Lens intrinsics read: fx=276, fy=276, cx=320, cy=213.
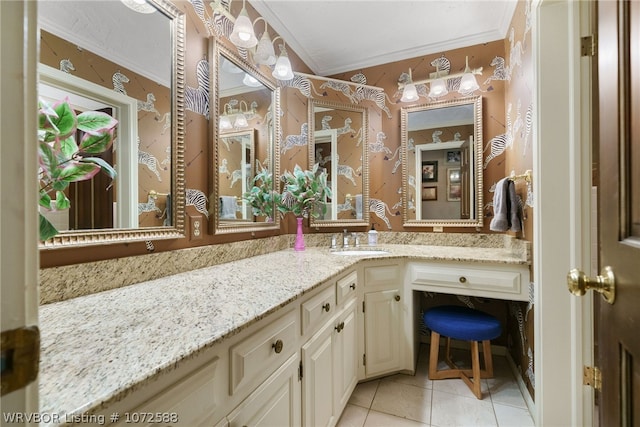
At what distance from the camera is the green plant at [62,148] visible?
719mm

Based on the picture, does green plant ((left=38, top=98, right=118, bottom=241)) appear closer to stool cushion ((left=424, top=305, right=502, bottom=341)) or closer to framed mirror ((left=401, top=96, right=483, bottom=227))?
stool cushion ((left=424, top=305, right=502, bottom=341))

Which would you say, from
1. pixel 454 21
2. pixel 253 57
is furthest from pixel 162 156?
pixel 454 21

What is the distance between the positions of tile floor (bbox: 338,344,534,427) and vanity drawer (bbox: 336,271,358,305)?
2.21 ft

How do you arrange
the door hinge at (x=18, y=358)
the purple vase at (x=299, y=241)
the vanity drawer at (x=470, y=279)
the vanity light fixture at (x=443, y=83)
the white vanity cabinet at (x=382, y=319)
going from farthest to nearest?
the vanity light fixture at (x=443, y=83)
the purple vase at (x=299, y=241)
the white vanity cabinet at (x=382, y=319)
the vanity drawer at (x=470, y=279)
the door hinge at (x=18, y=358)

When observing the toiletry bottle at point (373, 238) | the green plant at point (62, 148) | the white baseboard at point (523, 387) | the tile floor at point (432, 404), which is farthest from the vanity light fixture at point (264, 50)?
the white baseboard at point (523, 387)

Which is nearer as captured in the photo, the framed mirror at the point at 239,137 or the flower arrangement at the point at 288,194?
the framed mirror at the point at 239,137

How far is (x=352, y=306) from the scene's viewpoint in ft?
5.27

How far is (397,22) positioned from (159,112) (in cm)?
181

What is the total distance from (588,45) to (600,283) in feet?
3.76

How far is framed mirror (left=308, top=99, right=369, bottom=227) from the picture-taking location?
2.36 m

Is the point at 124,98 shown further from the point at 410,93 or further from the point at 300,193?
the point at 410,93

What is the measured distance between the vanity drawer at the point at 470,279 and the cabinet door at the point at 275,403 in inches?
45.4

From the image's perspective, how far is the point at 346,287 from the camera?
58.9 inches

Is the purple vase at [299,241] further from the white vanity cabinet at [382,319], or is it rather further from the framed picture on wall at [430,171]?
the framed picture on wall at [430,171]
